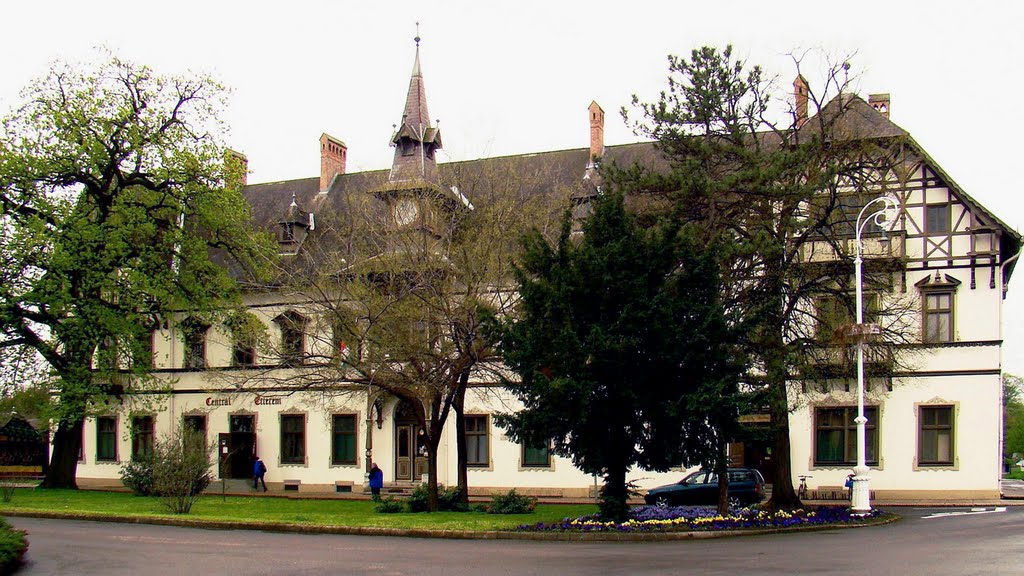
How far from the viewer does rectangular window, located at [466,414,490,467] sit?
38625mm

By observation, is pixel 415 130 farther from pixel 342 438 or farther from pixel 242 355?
pixel 342 438

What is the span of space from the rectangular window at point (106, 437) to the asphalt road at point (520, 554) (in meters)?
22.4

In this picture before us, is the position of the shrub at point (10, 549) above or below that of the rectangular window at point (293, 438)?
above

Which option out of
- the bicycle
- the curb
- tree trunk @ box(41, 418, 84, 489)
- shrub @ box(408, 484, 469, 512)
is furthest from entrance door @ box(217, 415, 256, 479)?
the bicycle

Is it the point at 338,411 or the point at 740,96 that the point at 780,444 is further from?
the point at 338,411

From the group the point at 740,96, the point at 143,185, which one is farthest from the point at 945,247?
the point at 143,185

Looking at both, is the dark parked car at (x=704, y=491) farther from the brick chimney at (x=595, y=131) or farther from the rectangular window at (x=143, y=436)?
the rectangular window at (x=143, y=436)

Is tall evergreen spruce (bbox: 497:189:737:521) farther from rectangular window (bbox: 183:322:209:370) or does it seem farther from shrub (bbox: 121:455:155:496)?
rectangular window (bbox: 183:322:209:370)

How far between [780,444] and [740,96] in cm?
941

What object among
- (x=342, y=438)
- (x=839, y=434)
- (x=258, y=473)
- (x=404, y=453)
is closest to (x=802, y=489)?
(x=839, y=434)

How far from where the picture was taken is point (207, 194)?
117 ft

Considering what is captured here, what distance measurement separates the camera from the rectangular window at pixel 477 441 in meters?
38.6

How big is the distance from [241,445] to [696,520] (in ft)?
79.8

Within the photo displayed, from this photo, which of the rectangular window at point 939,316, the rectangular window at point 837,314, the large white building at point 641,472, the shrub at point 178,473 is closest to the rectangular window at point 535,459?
the large white building at point 641,472
